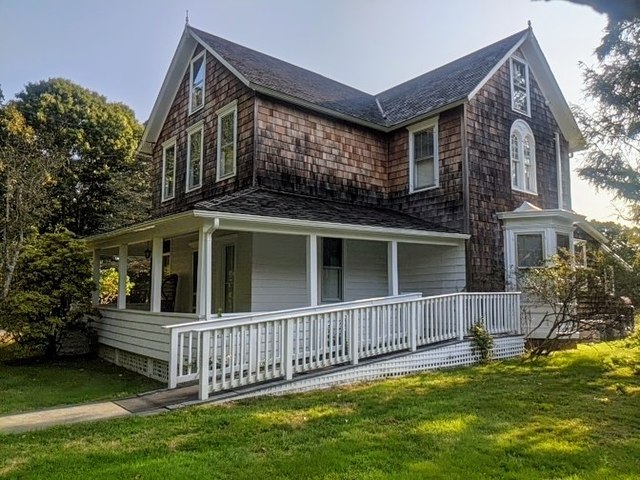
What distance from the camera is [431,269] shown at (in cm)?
1282

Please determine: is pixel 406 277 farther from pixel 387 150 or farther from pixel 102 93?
pixel 102 93

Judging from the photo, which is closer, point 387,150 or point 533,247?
point 533,247

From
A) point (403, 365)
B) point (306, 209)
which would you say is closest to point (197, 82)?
point (306, 209)

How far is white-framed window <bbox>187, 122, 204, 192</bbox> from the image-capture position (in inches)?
547

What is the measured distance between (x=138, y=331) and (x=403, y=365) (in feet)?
17.6

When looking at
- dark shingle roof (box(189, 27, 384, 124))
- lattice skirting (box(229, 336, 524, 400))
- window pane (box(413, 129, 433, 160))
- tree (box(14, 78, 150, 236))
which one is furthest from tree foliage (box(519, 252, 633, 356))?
tree (box(14, 78, 150, 236))

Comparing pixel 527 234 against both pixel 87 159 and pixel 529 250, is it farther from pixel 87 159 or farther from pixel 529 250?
pixel 87 159

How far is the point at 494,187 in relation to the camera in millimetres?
12914

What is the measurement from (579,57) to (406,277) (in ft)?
28.2

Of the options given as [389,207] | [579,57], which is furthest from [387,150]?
[579,57]

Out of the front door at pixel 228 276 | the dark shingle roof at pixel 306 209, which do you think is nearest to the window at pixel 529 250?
the dark shingle roof at pixel 306 209

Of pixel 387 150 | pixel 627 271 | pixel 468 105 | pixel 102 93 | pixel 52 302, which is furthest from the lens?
pixel 102 93

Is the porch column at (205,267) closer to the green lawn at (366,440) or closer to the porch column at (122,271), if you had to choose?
the green lawn at (366,440)

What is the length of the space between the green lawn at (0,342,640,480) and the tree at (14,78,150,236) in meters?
20.7
